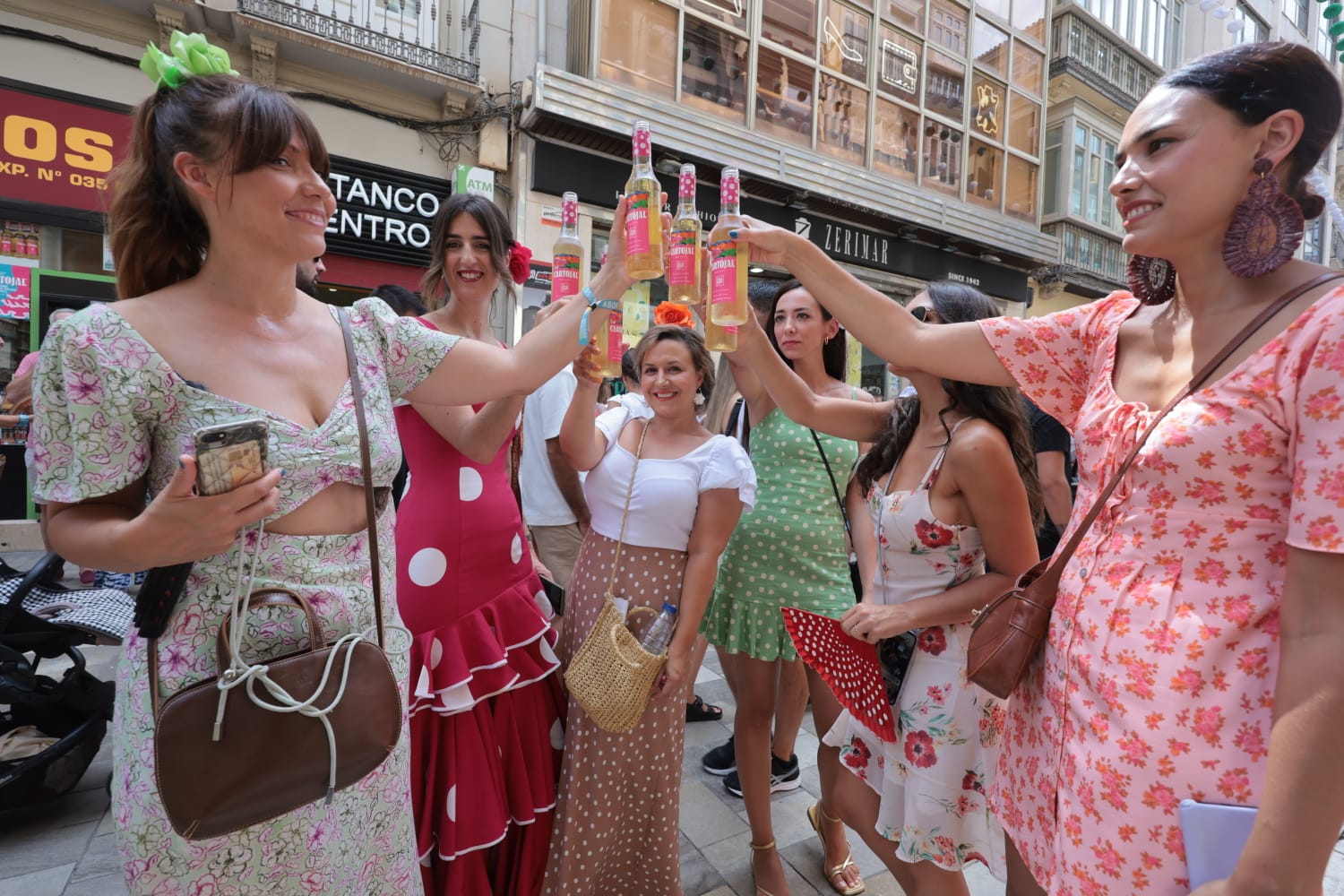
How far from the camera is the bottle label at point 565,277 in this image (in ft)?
6.22

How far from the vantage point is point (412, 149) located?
23.6 feet

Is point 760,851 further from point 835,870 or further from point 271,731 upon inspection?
point 271,731

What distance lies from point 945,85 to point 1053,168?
381 cm

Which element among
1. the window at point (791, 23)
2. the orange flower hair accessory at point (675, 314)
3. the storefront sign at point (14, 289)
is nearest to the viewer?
the orange flower hair accessory at point (675, 314)

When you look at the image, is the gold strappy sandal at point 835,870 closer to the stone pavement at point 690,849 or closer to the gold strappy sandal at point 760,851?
the stone pavement at point 690,849

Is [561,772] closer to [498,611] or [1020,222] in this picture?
[498,611]

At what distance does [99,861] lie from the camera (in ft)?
7.61

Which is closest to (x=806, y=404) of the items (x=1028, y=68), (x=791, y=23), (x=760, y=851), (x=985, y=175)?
(x=760, y=851)

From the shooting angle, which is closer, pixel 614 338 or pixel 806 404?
pixel 614 338

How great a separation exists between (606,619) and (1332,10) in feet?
13.8

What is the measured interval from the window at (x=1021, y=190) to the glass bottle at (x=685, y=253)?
1280 centimetres

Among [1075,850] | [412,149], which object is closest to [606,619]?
[1075,850]

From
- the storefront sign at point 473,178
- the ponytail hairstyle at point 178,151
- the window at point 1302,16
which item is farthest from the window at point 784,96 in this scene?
the window at point 1302,16

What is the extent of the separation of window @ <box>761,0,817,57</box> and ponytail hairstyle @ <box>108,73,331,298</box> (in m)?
Answer: 9.54
